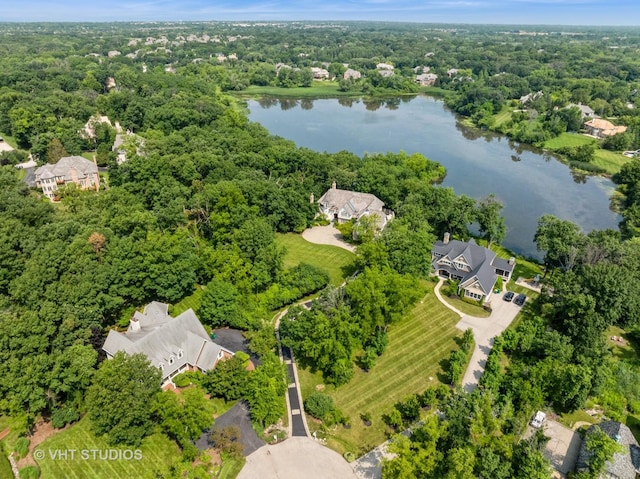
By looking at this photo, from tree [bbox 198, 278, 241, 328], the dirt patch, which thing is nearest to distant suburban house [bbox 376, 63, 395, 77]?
tree [bbox 198, 278, 241, 328]

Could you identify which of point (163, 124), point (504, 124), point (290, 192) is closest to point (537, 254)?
point (290, 192)

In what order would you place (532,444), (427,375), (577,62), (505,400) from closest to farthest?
1. (532,444)
2. (505,400)
3. (427,375)
4. (577,62)

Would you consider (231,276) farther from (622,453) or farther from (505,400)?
A: (622,453)

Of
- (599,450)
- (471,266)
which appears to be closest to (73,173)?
(471,266)

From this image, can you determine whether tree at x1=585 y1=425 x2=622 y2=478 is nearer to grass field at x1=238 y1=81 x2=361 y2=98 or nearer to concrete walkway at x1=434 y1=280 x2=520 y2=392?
concrete walkway at x1=434 y1=280 x2=520 y2=392

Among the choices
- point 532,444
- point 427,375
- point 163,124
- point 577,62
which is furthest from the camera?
point 577,62

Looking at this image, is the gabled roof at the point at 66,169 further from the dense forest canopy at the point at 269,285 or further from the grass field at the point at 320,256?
the grass field at the point at 320,256

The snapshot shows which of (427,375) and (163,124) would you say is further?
(163,124)
